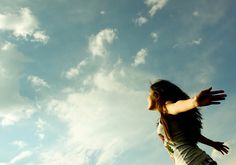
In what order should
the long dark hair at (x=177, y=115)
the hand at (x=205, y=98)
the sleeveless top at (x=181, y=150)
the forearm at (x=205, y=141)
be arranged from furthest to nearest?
the forearm at (x=205, y=141) → the long dark hair at (x=177, y=115) → the sleeveless top at (x=181, y=150) → the hand at (x=205, y=98)

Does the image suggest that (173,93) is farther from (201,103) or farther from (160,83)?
(201,103)

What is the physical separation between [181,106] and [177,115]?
1204 mm

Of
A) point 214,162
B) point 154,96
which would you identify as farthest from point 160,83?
point 214,162

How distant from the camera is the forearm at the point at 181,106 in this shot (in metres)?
6.04

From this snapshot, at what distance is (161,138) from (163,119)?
1.92 feet

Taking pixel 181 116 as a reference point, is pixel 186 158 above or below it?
below

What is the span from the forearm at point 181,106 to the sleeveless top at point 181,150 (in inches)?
26.0

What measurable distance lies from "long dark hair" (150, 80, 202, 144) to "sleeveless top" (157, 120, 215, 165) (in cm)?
9

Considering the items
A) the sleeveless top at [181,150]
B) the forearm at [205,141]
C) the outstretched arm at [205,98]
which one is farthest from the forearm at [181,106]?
the forearm at [205,141]

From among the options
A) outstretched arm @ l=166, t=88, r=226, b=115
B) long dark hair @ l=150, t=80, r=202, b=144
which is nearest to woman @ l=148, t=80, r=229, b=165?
long dark hair @ l=150, t=80, r=202, b=144

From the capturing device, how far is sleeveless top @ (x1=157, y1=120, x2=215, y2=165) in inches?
288

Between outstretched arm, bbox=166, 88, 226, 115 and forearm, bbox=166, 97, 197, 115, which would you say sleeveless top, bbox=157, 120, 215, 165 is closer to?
forearm, bbox=166, 97, 197, 115

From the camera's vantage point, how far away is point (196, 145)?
7.69 metres

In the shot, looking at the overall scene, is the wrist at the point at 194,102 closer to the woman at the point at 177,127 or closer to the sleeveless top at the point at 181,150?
the woman at the point at 177,127
